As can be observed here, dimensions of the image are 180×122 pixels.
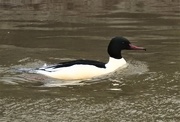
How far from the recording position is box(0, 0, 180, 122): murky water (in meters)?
8.49

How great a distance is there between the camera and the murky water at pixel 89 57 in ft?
27.9

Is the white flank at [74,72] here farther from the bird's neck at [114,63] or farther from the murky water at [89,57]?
the bird's neck at [114,63]

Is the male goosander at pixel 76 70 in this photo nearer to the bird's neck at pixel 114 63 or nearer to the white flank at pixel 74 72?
the white flank at pixel 74 72

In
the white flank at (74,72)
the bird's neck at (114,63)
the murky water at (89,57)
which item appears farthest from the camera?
the bird's neck at (114,63)

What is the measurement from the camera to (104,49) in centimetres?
1425

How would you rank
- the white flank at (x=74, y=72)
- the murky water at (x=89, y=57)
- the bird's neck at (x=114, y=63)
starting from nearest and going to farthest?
1. the murky water at (x=89, y=57)
2. the white flank at (x=74, y=72)
3. the bird's neck at (x=114, y=63)

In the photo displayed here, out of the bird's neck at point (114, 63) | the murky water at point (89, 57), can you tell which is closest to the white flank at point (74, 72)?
the murky water at point (89, 57)

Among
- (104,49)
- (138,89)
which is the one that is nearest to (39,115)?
(138,89)

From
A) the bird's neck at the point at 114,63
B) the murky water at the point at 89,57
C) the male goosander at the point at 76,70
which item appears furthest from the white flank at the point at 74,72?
the bird's neck at the point at 114,63

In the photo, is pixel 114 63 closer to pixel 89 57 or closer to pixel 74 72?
pixel 74 72

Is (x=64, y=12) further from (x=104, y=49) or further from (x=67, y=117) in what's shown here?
(x=67, y=117)

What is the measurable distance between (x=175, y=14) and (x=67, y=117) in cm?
1404

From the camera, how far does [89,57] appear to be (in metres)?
13.2

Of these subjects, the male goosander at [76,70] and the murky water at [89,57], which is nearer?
the murky water at [89,57]
